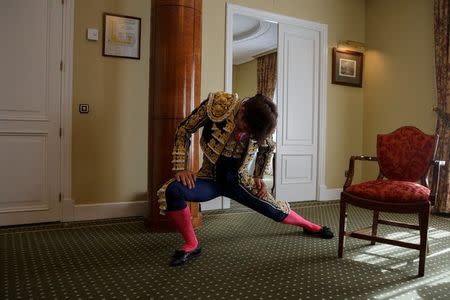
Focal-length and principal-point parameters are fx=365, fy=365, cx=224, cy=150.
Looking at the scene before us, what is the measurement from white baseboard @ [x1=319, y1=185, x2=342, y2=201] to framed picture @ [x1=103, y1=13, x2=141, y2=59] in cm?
291

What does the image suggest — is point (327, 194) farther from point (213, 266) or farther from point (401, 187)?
point (213, 266)

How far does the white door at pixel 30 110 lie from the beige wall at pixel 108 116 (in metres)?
0.19

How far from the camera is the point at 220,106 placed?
232cm

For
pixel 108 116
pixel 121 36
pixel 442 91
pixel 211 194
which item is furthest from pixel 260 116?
pixel 442 91

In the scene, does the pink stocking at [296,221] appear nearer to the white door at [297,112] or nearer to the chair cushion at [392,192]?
the chair cushion at [392,192]

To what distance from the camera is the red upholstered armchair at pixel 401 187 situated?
7.22 ft

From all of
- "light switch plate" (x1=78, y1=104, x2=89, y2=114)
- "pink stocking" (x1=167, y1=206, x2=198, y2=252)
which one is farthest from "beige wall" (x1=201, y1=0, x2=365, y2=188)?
"pink stocking" (x1=167, y1=206, x2=198, y2=252)

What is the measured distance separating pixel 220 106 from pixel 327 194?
123 inches

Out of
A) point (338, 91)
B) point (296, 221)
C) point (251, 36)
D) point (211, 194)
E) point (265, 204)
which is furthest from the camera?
point (251, 36)

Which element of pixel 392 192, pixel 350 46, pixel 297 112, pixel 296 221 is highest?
pixel 350 46

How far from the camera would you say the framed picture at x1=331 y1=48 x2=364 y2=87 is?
5004 mm

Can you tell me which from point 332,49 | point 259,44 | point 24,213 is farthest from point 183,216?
point 259,44

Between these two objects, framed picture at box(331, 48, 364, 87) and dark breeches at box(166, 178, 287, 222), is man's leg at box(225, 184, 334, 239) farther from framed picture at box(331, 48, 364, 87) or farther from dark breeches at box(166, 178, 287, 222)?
framed picture at box(331, 48, 364, 87)

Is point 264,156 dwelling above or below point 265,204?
above
